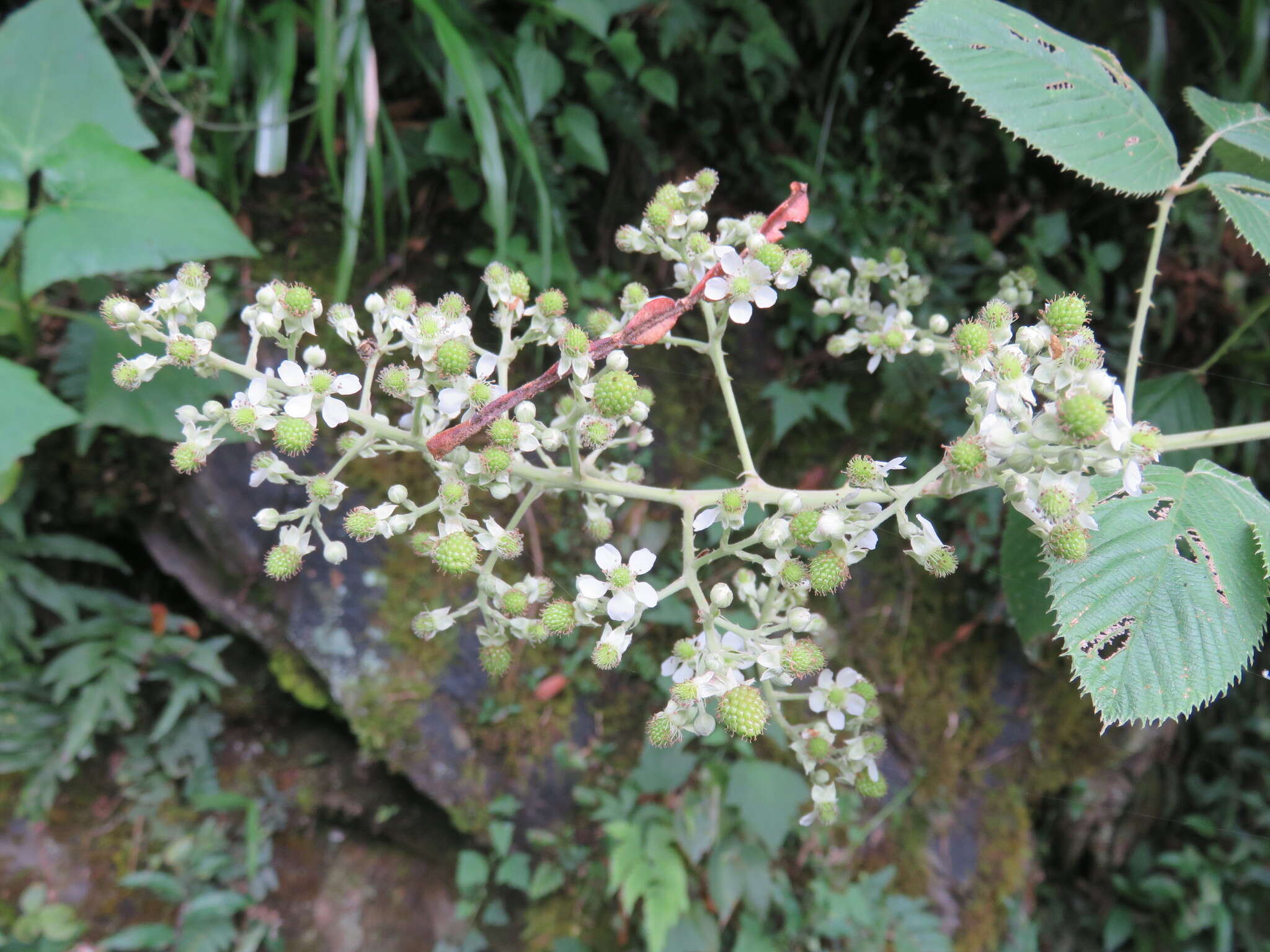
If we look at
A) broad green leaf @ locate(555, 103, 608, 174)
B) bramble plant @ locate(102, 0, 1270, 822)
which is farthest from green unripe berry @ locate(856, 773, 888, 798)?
broad green leaf @ locate(555, 103, 608, 174)

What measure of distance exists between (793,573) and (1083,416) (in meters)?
0.32

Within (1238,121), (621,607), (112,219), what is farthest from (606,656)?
(112,219)

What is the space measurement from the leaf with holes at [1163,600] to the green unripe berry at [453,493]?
2.34 ft

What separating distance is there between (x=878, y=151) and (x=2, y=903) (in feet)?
11.7

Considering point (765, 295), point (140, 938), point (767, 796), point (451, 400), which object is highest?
point (765, 295)

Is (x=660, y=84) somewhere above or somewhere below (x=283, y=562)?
above

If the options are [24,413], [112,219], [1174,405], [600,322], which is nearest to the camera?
[600,322]

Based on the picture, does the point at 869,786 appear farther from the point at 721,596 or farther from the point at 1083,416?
the point at 1083,416

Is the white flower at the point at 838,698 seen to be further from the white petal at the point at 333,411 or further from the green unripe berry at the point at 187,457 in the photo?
the green unripe berry at the point at 187,457

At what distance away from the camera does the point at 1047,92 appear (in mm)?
1018

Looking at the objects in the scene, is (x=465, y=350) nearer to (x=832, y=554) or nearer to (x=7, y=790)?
(x=832, y=554)

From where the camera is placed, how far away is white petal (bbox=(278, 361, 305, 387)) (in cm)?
83

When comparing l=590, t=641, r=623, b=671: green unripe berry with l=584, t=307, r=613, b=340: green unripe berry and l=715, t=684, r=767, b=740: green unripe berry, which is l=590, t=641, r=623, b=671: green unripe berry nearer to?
l=715, t=684, r=767, b=740: green unripe berry

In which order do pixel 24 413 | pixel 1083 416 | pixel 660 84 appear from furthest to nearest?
pixel 660 84
pixel 24 413
pixel 1083 416
